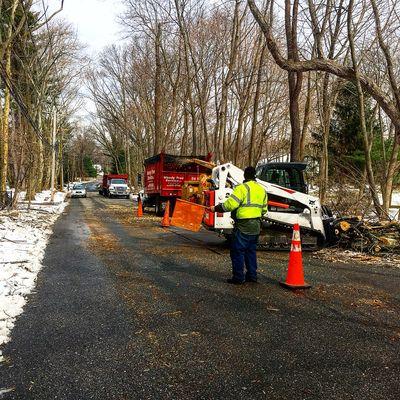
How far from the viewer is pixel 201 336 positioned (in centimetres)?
451

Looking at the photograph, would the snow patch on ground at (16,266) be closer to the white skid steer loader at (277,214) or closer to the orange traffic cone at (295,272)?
the orange traffic cone at (295,272)

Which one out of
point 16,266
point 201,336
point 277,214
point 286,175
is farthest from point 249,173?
point 16,266

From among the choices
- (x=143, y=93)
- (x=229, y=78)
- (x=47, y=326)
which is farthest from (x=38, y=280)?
(x=143, y=93)

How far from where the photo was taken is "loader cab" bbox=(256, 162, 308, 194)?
10734mm

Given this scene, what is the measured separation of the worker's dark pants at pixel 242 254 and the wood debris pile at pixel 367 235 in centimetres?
461

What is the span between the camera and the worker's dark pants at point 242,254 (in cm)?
Answer: 676

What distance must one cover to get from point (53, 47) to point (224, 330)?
105ft

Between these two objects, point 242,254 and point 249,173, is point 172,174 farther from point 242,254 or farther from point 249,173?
point 242,254

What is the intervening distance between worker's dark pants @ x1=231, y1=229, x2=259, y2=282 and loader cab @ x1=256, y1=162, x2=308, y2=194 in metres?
4.11

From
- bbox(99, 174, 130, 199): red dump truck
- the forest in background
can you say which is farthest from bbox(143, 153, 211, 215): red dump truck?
bbox(99, 174, 130, 199): red dump truck

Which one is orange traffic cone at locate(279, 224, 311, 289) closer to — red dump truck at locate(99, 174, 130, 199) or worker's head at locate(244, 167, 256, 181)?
worker's head at locate(244, 167, 256, 181)

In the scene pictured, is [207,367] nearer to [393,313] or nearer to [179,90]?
[393,313]

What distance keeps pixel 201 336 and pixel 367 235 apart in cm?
732

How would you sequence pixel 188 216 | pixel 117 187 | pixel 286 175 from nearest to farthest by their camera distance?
pixel 286 175, pixel 188 216, pixel 117 187
